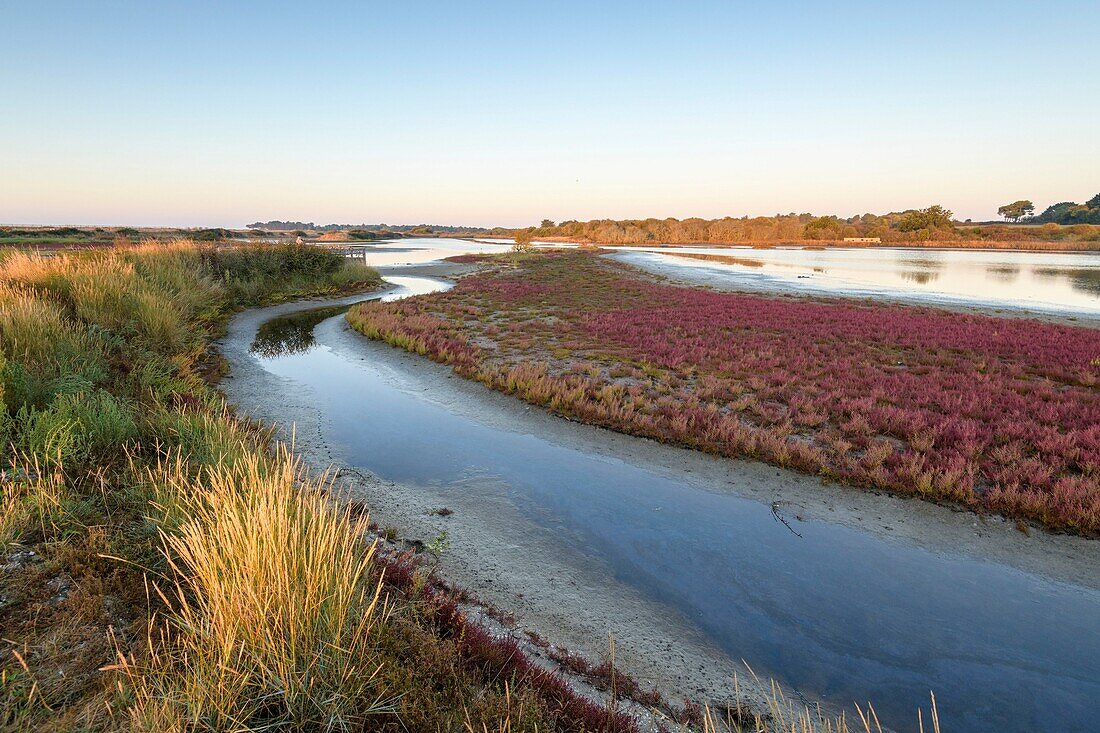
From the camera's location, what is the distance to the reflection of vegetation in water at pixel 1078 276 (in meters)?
38.0

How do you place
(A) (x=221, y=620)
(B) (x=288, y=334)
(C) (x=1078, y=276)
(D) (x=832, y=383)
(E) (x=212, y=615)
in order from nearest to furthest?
(A) (x=221, y=620) → (E) (x=212, y=615) → (D) (x=832, y=383) → (B) (x=288, y=334) → (C) (x=1078, y=276)

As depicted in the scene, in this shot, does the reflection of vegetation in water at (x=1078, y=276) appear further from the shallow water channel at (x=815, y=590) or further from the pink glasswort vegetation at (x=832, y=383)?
the shallow water channel at (x=815, y=590)

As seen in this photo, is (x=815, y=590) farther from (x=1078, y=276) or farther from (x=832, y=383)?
(x=1078, y=276)

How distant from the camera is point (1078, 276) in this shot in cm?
4753

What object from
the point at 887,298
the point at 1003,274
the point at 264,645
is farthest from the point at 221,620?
the point at 1003,274

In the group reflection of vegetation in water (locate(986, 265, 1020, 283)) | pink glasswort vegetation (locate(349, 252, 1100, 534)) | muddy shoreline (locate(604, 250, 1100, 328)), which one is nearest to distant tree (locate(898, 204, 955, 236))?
reflection of vegetation in water (locate(986, 265, 1020, 283))

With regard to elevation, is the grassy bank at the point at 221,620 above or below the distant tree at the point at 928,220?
below

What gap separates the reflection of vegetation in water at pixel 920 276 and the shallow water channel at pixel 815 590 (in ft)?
151

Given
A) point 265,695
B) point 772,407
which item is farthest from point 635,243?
point 265,695

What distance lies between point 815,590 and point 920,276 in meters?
56.6

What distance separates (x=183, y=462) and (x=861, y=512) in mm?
9987

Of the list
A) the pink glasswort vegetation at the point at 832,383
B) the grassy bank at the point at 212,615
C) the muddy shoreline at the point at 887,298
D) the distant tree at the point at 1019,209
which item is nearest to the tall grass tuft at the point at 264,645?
the grassy bank at the point at 212,615

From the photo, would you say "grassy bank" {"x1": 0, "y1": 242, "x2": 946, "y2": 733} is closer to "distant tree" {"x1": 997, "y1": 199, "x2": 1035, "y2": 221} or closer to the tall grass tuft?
the tall grass tuft

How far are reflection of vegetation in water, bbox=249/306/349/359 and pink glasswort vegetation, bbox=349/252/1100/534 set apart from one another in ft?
8.63
